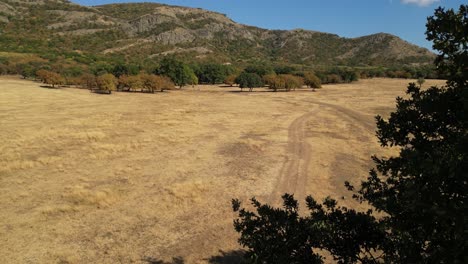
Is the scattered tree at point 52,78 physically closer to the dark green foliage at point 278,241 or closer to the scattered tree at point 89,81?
the scattered tree at point 89,81

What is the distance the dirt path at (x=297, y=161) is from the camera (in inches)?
1018

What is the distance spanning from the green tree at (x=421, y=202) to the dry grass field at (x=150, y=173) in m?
9.68

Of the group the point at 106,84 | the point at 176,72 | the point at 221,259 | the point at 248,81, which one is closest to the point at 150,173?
the point at 221,259

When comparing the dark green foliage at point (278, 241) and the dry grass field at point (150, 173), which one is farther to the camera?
the dry grass field at point (150, 173)

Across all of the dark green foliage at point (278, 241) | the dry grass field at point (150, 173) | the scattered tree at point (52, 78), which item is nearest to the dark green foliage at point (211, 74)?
the scattered tree at point (52, 78)

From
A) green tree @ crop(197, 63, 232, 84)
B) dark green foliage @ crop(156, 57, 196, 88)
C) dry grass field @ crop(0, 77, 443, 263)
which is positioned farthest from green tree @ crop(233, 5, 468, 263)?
green tree @ crop(197, 63, 232, 84)

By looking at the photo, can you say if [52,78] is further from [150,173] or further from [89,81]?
[150,173]

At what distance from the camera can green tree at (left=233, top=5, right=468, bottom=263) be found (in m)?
6.18

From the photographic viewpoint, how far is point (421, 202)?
6207mm

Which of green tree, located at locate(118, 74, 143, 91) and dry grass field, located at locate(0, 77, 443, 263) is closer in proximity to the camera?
dry grass field, located at locate(0, 77, 443, 263)

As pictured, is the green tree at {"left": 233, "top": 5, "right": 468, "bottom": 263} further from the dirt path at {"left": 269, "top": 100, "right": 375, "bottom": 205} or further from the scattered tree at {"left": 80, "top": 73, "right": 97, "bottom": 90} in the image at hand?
the scattered tree at {"left": 80, "top": 73, "right": 97, "bottom": 90}

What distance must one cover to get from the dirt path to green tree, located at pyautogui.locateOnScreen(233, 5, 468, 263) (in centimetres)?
1499

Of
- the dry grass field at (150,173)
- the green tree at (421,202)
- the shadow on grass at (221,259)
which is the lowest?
the shadow on grass at (221,259)

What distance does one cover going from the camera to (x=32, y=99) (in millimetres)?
69688
